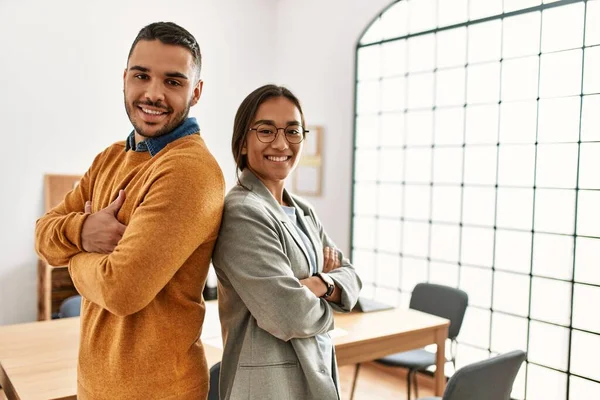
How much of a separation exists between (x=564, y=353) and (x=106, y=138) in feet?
12.6

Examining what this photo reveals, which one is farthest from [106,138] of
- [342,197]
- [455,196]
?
[455,196]

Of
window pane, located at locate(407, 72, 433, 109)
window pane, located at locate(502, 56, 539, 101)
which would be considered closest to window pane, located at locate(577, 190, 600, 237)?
window pane, located at locate(502, 56, 539, 101)

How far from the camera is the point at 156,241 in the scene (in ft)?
3.90

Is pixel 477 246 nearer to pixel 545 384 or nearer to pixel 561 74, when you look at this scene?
pixel 545 384

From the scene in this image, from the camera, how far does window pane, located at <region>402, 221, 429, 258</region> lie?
433 centimetres

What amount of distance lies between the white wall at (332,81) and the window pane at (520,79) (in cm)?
131

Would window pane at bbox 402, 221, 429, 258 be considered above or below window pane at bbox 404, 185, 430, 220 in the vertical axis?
below

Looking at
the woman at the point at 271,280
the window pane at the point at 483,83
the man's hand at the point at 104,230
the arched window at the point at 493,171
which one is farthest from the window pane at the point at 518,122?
the man's hand at the point at 104,230

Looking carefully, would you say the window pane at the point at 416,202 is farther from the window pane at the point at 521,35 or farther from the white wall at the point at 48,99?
the white wall at the point at 48,99

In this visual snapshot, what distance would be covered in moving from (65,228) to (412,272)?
342 centimetres

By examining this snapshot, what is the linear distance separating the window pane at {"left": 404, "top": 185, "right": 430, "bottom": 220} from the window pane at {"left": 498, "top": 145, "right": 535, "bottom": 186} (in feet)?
2.16

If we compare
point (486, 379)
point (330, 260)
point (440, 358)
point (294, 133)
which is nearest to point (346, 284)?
point (330, 260)

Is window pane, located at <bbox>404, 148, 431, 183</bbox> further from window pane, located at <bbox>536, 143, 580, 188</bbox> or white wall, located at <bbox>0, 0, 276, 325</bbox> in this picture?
white wall, located at <bbox>0, 0, 276, 325</bbox>

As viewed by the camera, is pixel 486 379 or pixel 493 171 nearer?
pixel 486 379
